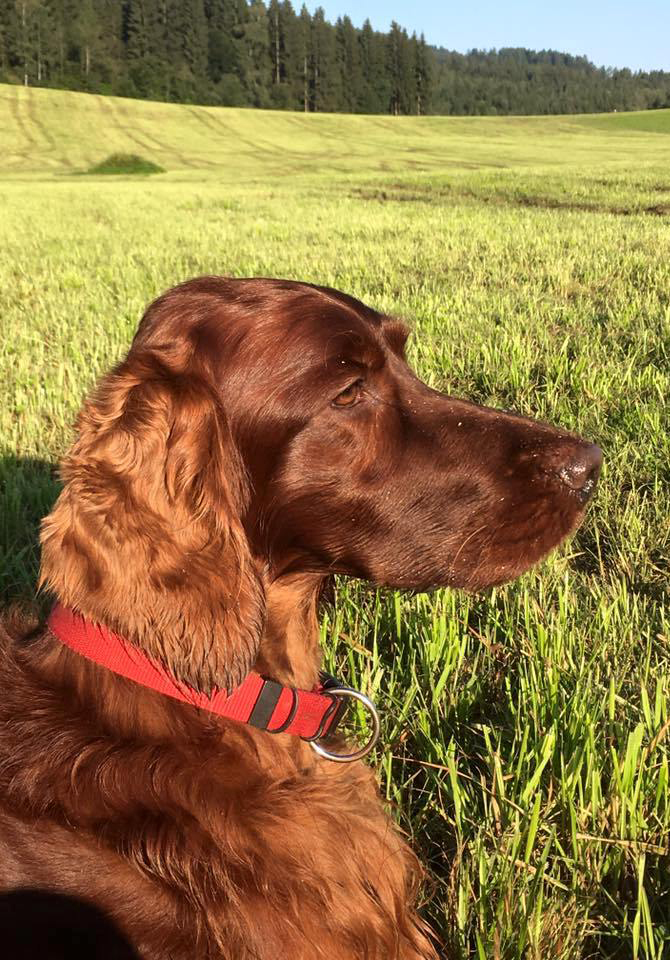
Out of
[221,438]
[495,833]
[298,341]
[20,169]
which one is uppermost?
[20,169]

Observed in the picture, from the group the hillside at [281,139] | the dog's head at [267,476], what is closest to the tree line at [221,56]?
the hillside at [281,139]

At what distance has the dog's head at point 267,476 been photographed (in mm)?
1443

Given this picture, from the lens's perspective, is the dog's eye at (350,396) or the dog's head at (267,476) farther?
the dog's eye at (350,396)

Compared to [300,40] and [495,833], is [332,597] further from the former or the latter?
[300,40]

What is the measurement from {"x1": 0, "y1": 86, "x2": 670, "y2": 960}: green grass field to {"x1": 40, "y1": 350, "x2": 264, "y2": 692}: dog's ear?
2.19 ft

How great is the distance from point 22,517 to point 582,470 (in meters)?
2.32

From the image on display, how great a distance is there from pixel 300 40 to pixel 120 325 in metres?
98.8

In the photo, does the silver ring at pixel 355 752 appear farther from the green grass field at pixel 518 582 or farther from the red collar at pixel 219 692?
the green grass field at pixel 518 582

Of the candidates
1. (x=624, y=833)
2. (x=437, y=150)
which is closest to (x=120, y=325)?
(x=624, y=833)

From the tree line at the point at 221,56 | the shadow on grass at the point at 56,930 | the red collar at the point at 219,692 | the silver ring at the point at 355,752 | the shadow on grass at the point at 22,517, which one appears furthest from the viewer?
the tree line at the point at 221,56

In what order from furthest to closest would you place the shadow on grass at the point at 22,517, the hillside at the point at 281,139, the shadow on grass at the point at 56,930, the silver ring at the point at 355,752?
1. the hillside at the point at 281,139
2. the shadow on grass at the point at 22,517
3. the silver ring at the point at 355,752
4. the shadow on grass at the point at 56,930

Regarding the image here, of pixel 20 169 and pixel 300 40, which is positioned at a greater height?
pixel 300 40

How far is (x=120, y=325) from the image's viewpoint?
595 centimetres

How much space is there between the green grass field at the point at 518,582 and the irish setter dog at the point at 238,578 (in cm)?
27
